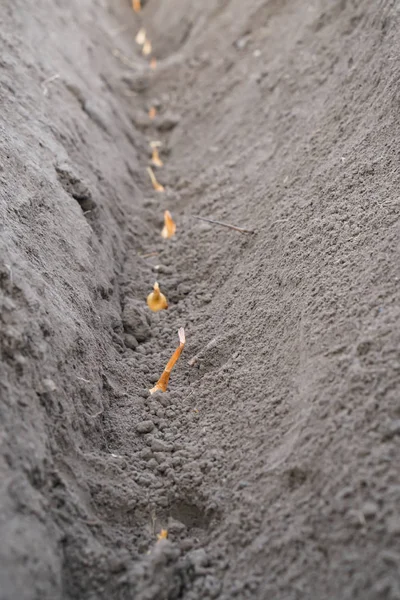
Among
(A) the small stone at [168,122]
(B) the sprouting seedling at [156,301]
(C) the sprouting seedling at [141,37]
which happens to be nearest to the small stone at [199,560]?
(B) the sprouting seedling at [156,301]

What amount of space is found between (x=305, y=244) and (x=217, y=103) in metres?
2.63

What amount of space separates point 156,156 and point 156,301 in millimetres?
1994

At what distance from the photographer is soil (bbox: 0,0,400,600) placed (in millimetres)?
1901

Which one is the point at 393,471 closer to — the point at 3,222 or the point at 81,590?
the point at 81,590

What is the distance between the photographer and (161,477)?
7.73ft

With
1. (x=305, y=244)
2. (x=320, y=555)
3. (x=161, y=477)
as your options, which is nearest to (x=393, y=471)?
(x=320, y=555)

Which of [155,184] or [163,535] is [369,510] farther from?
[155,184]

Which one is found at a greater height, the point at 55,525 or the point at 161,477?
the point at 55,525

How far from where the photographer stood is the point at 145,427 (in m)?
2.55

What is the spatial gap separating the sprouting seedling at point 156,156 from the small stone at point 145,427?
272 centimetres

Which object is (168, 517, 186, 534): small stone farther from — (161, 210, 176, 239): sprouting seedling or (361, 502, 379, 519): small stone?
(161, 210, 176, 239): sprouting seedling

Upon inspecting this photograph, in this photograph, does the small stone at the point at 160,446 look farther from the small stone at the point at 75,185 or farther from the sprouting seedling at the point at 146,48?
the sprouting seedling at the point at 146,48

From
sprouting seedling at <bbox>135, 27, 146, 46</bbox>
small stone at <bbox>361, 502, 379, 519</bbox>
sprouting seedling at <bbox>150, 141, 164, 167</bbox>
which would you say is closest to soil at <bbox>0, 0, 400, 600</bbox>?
small stone at <bbox>361, 502, 379, 519</bbox>

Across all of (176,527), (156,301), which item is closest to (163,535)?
(176,527)
